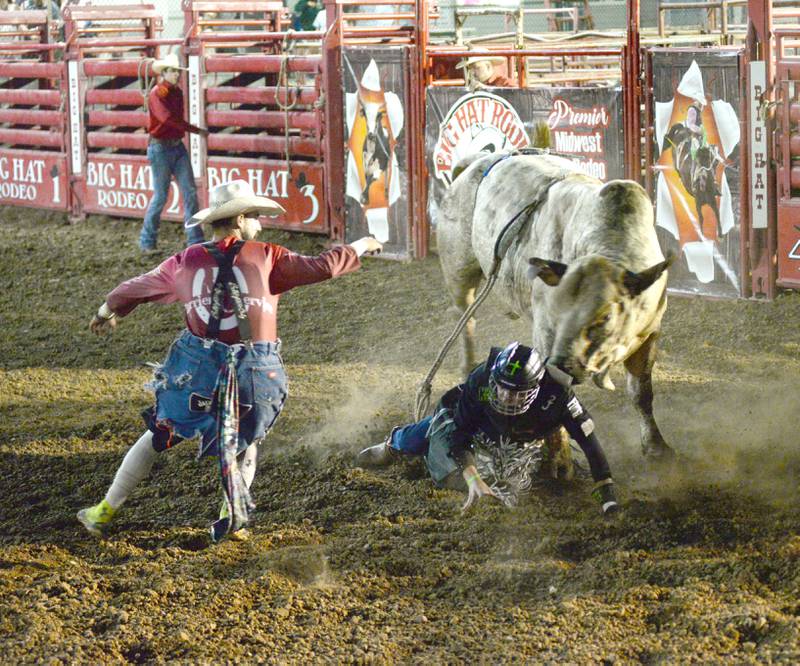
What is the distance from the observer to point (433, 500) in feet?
17.0

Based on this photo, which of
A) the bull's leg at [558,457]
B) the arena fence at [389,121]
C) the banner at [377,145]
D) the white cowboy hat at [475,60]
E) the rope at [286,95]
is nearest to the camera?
the bull's leg at [558,457]

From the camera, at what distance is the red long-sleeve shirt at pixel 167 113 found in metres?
11.2

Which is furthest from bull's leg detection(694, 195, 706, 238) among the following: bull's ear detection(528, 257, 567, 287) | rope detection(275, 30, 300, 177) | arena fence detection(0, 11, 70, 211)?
arena fence detection(0, 11, 70, 211)

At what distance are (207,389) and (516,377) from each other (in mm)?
1197

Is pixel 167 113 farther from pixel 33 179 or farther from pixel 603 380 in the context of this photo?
pixel 603 380

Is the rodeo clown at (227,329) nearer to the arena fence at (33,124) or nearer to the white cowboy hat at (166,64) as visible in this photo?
the white cowboy hat at (166,64)

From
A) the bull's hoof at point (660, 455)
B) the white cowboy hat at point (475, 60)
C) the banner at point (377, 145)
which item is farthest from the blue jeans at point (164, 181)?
the bull's hoof at point (660, 455)

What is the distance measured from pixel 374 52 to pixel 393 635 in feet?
24.2

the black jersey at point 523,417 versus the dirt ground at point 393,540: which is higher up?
the black jersey at point 523,417

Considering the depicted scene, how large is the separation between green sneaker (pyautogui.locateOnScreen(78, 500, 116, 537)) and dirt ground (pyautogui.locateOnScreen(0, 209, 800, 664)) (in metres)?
0.08

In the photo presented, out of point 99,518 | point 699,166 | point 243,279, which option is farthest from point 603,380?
point 699,166

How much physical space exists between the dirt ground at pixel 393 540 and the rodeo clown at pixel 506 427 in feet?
0.50

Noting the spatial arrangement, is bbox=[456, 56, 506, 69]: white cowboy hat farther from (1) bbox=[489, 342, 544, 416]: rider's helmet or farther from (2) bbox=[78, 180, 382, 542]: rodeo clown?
(1) bbox=[489, 342, 544, 416]: rider's helmet

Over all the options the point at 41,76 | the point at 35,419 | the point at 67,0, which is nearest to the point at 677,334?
the point at 35,419
